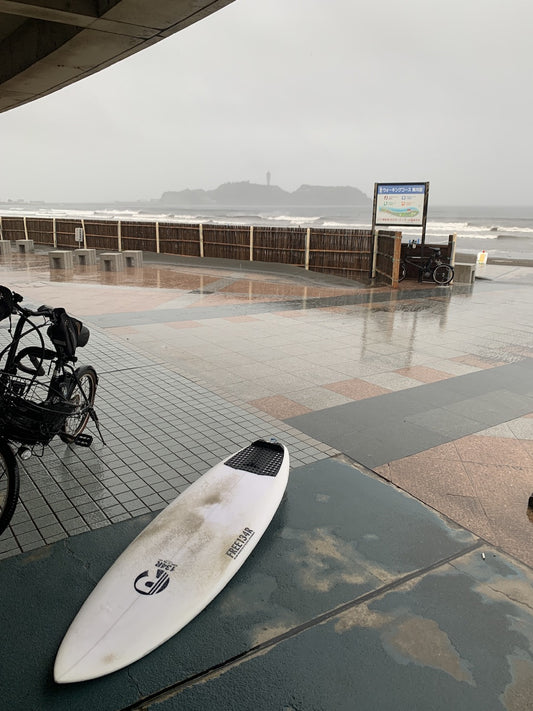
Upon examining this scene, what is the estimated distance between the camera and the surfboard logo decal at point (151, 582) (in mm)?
2975

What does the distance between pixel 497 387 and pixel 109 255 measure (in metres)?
14.9

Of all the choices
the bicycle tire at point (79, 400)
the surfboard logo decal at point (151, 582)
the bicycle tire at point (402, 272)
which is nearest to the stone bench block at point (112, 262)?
the bicycle tire at point (402, 272)

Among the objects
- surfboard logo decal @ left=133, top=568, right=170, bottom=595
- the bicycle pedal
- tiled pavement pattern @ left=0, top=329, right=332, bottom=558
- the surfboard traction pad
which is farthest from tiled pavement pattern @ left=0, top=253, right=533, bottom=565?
surfboard logo decal @ left=133, top=568, right=170, bottom=595

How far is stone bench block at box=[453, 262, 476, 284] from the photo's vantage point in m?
16.7

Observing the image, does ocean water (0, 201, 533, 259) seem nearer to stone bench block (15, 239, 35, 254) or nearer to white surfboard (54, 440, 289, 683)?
stone bench block (15, 239, 35, 254)

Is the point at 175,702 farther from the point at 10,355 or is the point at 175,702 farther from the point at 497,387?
the point at 497,387

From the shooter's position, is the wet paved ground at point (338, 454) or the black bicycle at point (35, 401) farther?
the black bicycle at point (35, 401)

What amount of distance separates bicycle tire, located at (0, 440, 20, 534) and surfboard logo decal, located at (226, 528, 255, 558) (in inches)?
55.0

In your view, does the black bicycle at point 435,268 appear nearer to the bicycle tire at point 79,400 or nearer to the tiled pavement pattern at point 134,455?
the tiled pavement pattern at point 134,455

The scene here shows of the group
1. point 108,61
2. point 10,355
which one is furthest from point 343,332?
point 10,355

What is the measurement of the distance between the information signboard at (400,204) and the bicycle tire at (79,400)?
12765 mm

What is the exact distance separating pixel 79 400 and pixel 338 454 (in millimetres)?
2391

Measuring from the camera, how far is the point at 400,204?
16.4 meters

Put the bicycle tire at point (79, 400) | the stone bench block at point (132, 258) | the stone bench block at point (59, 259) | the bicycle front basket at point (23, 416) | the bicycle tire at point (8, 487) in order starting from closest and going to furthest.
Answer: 1. the bicycle tire at point (8, 487)
2. the bicycle front basket at point (23, 416)
3. the bicycle tire at point (79, 400)
4. the stone bench block at point (59, 259)
5. the stone bench block at point (132, 258)
